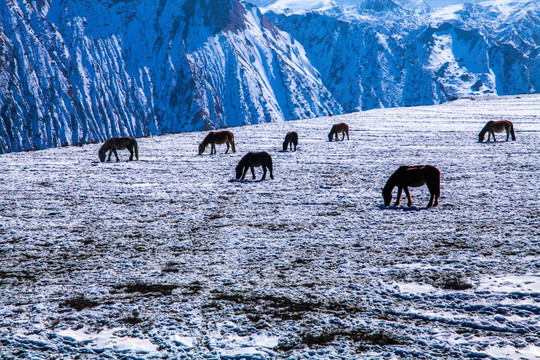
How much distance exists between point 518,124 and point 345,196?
27.4m

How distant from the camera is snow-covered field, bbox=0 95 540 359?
6.01 meters

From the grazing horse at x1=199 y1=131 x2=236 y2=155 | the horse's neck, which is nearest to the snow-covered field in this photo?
the horse's neck

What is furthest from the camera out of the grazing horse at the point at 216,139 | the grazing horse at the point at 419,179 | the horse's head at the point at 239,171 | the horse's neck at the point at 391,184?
the grazing horse at the point at 216,139

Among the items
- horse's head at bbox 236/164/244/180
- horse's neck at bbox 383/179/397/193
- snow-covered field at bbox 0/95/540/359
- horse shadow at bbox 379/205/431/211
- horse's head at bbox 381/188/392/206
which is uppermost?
horse's head at bbox 236/164/244/180

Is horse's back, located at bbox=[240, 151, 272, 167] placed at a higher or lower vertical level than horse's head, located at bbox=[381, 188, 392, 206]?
higher

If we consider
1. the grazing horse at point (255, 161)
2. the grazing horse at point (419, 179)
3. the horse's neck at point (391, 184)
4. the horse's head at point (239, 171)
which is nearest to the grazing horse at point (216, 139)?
the horse's head at point (239, 171)

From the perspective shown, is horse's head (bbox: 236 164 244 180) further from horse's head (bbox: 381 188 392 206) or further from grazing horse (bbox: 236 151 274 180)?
horse's head (bbox: 381 188 392 206)

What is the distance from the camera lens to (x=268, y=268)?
8492 mm

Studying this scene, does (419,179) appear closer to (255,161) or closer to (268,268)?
(268,268)

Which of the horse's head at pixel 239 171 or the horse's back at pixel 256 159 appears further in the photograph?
the horse's head at pixel 239 171

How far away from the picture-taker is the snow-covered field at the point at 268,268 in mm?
6008

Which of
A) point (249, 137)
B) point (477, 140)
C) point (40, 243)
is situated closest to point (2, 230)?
point (40, 243)

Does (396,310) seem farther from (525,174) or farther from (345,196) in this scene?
(525,174)

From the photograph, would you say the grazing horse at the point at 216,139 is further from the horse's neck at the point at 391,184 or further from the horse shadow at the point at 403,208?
the horse shadow at the point at 403,208
